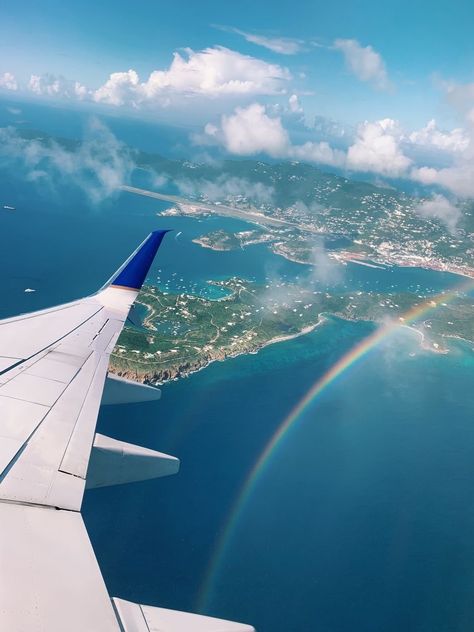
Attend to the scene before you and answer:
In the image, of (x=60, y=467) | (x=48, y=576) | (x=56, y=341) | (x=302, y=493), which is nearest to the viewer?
(x=48, y=576)

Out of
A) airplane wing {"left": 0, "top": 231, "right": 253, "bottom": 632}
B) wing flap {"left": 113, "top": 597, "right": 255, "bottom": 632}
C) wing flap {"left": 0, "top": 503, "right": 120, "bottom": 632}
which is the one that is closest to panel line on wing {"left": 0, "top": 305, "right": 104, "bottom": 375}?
airplane wing {"left": 0, "top": 231, "right": 253, "bottom": 632}

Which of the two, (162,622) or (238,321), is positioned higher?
(162,622)

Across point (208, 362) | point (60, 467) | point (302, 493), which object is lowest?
point (302, 493)

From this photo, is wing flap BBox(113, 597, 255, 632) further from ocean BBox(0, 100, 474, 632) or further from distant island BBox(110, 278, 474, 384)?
distant island BBox(110, 278, 474, 384)

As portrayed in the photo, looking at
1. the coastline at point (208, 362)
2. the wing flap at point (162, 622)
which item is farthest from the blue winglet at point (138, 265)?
the coastline at point (208, 362)

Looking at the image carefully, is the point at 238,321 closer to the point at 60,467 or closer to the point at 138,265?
the point at 138,265

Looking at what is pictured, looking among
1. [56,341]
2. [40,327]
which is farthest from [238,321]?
[56,341]

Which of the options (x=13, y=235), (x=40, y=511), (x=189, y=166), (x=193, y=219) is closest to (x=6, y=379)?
(x=40, y=511)

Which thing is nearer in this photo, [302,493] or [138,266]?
[138,266]
